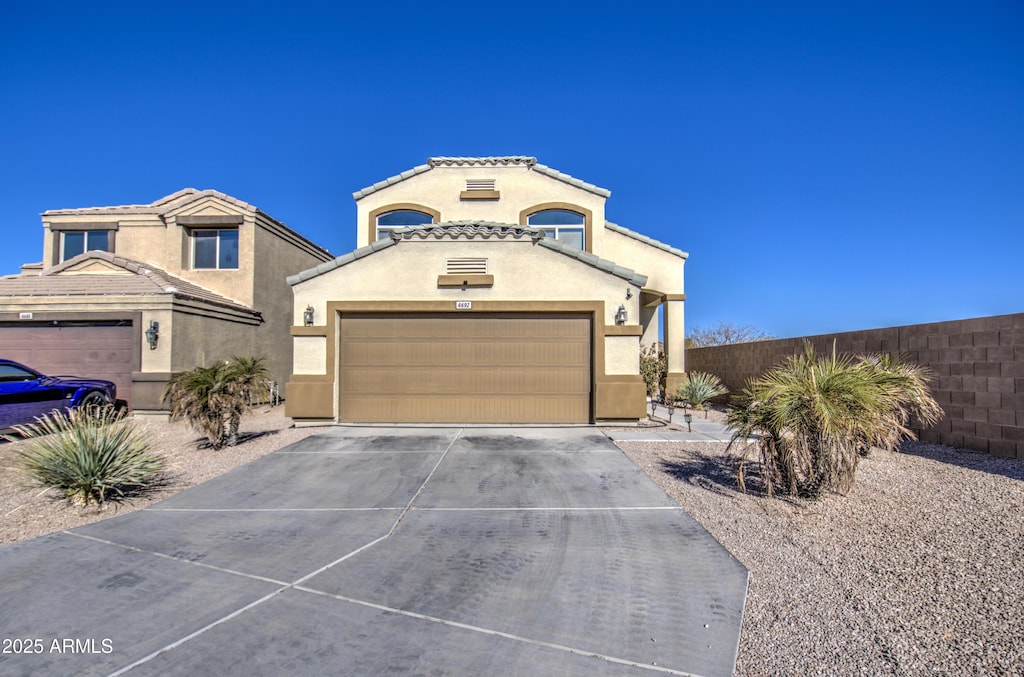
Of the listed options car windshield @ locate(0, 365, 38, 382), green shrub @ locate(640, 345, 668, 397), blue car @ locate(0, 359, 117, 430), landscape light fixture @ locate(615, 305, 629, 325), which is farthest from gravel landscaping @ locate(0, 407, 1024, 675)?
green shrub @ locate(640, 345, 668, 397)

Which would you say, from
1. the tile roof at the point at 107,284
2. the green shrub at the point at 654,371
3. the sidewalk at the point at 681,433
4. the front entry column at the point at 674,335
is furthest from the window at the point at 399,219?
the sidewalk at the point at 681,433

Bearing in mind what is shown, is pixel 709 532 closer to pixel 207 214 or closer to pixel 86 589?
pixel 86 589

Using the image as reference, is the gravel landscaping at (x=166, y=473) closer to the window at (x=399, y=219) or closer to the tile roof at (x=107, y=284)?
the tile roof at (x=107, y=284)

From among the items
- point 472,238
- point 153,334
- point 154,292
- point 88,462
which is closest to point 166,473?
point 88,462

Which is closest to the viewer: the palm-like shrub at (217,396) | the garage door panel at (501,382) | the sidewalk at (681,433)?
the palm-like shrub at (217,396)

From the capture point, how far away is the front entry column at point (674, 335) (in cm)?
1528

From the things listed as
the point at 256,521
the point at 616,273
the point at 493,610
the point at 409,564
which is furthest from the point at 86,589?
the point at 616,273

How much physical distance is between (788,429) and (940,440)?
490 centimetres

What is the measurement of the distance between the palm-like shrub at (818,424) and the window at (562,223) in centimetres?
1027

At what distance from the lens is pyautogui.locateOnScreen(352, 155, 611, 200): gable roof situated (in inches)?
598

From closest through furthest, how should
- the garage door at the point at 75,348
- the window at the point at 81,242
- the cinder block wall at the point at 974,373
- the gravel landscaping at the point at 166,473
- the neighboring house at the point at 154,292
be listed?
the gravel landscaping at the point at 166,473, the cinder block wall at the point at 974,373, the neighboring house at the point at 154,292, the garage door at the point at 75,348, the window at the point at 81,242

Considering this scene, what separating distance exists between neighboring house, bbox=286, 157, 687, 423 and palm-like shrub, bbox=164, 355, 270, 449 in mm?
1925

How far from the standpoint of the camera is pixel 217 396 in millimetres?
8125

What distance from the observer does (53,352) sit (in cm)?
1244
